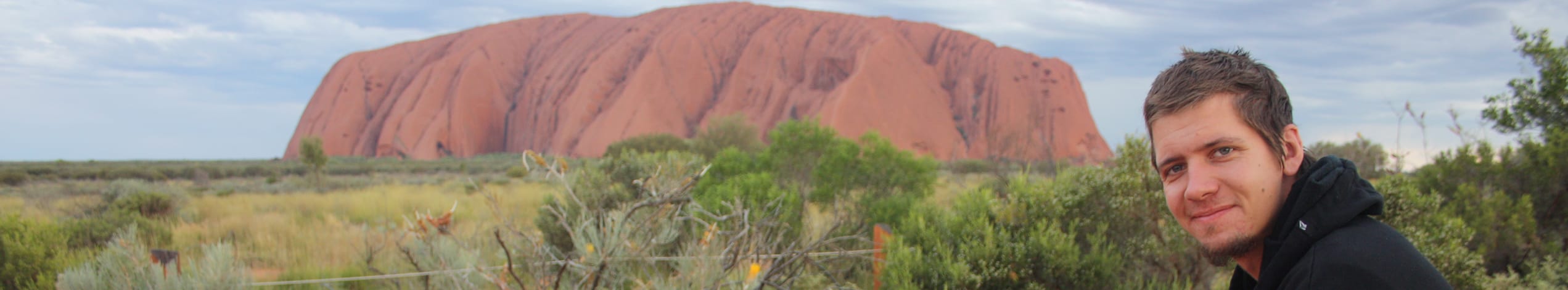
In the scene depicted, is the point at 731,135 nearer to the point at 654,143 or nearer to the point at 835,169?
the point at 654,143

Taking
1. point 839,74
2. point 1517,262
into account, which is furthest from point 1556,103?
point 839,74

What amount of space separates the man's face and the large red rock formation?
47.9 meters

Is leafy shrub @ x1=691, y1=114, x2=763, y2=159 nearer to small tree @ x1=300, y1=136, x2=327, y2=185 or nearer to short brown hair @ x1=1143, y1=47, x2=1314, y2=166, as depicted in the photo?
small tree @ x1=300, y1=136, x2=327, y2=185

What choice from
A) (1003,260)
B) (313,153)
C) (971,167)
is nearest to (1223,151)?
(1003,260)

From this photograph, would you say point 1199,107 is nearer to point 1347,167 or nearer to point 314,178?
point 1347,167

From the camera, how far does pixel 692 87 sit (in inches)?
2208

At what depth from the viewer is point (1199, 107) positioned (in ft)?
4.72

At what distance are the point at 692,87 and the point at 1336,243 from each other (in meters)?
55.5

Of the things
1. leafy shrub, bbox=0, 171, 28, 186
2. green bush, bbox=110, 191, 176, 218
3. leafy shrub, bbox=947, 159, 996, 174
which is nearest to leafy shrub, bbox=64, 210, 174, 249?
green bush, bbox=110, 191, 176, 218

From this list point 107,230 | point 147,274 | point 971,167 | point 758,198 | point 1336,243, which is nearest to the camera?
point 1336,243

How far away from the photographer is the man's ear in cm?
142

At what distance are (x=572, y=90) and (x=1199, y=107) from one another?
58.8m

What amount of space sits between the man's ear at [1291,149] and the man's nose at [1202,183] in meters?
0.14

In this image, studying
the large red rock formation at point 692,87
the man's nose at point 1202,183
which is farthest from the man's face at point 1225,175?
the large red rock formation at point 692,87
